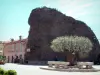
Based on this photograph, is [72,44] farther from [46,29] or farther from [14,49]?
[14,49]

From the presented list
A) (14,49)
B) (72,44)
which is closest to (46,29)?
(14,49)

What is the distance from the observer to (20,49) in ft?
232

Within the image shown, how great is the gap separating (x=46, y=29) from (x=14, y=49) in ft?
68.5

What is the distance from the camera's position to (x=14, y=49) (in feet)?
251

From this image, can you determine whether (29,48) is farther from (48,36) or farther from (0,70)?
(0,70)

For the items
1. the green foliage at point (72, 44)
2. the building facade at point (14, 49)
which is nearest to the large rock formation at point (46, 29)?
the building facade at point (14, 49)

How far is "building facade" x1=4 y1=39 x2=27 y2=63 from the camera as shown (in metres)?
69.3

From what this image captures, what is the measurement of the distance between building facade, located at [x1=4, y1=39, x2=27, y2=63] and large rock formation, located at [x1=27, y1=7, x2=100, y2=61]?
9.11m

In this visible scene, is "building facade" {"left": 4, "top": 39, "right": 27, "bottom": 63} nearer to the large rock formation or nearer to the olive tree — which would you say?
the large rock formation

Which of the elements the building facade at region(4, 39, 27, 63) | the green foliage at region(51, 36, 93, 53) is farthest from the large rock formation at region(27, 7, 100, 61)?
the green foliage at region(51, 36, 93, 53)

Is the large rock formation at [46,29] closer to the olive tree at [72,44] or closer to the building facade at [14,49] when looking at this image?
the building facade at [14,49]

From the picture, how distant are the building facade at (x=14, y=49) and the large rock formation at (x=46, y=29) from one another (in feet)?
29.9

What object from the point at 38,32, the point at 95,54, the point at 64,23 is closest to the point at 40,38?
the point at 38,32

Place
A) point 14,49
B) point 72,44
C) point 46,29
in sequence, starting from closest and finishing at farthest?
point 72,44 → point 46,29 → point 14,49
